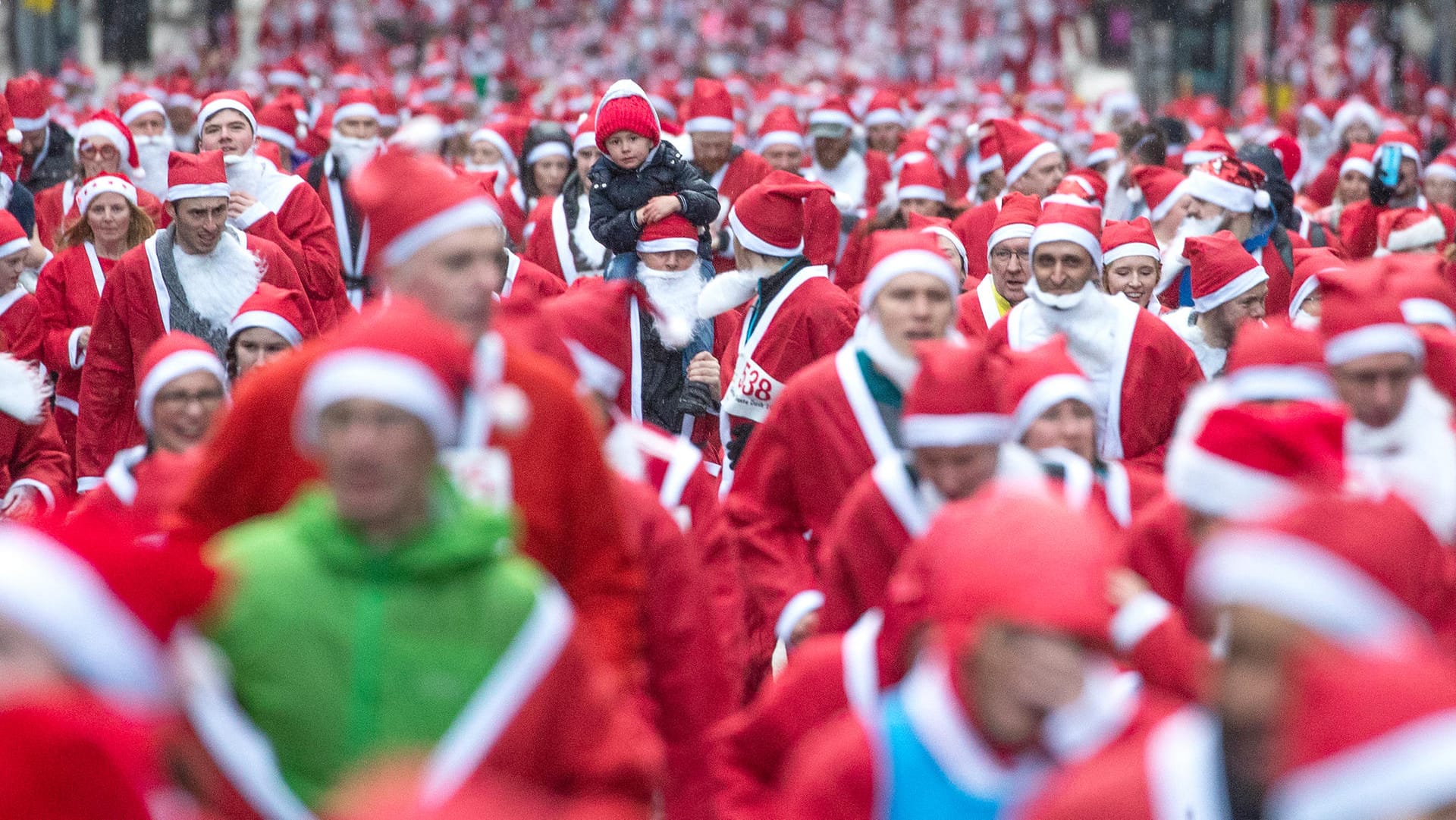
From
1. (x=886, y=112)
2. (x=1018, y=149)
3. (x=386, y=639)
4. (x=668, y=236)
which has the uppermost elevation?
(x=386, y=639)

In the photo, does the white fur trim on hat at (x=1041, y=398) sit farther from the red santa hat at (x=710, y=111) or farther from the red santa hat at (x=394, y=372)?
the red santa hat at (x=710, y=111)

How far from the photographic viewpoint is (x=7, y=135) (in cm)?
1500

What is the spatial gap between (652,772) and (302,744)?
2.00 feet

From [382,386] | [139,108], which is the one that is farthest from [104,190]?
[382,386]

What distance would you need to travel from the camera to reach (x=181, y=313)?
9336 mm

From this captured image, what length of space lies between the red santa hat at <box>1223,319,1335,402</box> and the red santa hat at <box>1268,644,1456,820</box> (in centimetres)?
253

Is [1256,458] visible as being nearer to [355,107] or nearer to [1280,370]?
[1280,370]

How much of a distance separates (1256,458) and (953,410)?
767 mm

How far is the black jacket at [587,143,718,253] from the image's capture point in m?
9.86

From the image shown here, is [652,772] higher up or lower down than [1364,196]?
higher up

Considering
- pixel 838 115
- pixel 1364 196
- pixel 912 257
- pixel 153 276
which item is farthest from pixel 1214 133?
pixel 912 257

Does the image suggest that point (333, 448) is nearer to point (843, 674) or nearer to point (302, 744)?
point (302, 744)

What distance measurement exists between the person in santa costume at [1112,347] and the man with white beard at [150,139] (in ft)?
27.5

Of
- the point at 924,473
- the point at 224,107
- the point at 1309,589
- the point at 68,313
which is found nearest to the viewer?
the point at 1309,589
